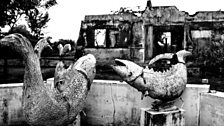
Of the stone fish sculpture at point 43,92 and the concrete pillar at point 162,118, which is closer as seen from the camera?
the stone fish sculpture at point 43,92

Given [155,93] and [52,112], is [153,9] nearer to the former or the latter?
[155,93]

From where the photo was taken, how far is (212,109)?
3.96 m

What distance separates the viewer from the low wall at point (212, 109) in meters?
3.77

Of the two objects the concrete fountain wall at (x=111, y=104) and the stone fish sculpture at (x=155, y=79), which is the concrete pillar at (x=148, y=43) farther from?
the stone fish sculpture at (x=155, y=79)

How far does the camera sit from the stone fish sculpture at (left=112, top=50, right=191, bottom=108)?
3502 millimetres

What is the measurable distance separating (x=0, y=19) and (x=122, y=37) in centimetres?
644

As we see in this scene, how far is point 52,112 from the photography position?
304 cm

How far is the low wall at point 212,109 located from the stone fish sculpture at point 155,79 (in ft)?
1.87

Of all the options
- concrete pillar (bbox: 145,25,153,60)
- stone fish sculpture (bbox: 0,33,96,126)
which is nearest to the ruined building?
concrete pillar (bbox: 145,25,153,60)

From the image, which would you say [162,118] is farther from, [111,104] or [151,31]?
[151,31]

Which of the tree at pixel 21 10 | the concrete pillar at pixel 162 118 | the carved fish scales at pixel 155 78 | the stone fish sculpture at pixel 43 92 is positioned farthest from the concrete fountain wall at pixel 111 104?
the tree at pixel 21 10

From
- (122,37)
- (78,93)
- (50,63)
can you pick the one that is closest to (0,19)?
(50,63)

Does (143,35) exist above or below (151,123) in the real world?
above

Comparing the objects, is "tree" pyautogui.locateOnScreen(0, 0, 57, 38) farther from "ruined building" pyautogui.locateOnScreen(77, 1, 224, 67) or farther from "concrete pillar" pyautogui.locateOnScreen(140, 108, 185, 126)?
"concrete pillar" pyautogui.locateOnScreen(140, 108, 185, 126)
